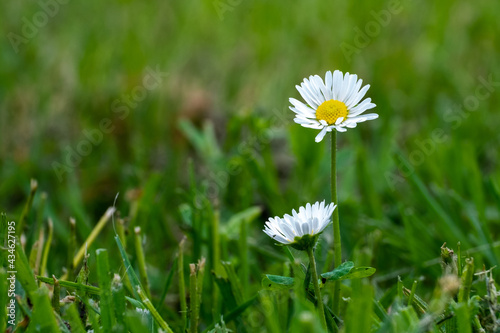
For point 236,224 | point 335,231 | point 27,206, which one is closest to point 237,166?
point 236,224

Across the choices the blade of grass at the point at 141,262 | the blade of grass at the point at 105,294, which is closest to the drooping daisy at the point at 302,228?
the blade of grass at the point at 105,294

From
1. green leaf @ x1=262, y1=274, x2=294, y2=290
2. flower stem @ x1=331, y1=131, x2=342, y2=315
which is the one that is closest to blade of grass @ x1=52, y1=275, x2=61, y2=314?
green leaf @ x1=262, y1=274, x2=294, y2=290

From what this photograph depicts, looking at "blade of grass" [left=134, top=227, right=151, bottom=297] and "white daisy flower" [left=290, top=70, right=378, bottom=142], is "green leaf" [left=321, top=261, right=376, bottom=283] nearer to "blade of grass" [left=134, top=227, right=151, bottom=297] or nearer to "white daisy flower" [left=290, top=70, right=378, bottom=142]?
"white daisy flower" [left=290, top=70, right=378, bottom=142]

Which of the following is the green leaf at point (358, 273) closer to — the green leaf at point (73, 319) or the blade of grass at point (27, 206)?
the green leaf at point (73, 319)

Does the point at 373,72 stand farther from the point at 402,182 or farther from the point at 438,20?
the point at 402,182

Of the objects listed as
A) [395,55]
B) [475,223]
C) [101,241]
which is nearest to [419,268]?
[475,223]

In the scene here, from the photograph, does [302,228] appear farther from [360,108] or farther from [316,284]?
[360,108]
